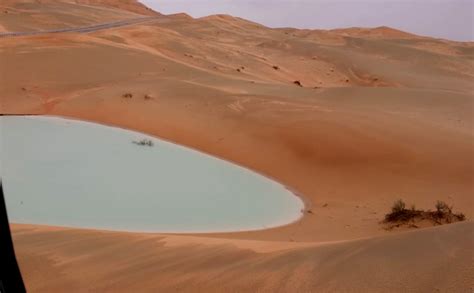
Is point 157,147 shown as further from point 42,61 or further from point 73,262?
point 42,61

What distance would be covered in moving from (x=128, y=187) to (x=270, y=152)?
4.97 m

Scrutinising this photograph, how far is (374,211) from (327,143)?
409 cm

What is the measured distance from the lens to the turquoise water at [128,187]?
24.9 ft

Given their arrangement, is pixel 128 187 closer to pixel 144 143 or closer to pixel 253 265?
pixel 144 143

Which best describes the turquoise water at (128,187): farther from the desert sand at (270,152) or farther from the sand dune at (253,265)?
the sand dune at (253,265)

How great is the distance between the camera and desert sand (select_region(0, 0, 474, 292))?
3.82 meters

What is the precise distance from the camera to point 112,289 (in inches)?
154

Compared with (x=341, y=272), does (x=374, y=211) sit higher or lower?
lower

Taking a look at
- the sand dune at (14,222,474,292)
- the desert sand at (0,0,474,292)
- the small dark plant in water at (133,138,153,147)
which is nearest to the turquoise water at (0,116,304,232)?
the small dark plant in water at (133,138,153,147)

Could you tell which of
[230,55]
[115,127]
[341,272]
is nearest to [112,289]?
[341,272]

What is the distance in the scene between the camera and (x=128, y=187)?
355 inches

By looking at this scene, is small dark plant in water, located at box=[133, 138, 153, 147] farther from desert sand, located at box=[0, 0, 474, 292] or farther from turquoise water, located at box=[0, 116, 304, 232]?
Result: desert sand, located at box=[0, 0, 474, 292]

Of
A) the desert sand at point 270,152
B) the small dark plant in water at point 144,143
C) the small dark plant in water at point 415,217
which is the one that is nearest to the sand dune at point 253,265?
the desert sand at point 270,152

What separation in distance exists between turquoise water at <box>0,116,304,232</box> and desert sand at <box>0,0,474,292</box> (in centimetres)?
79
